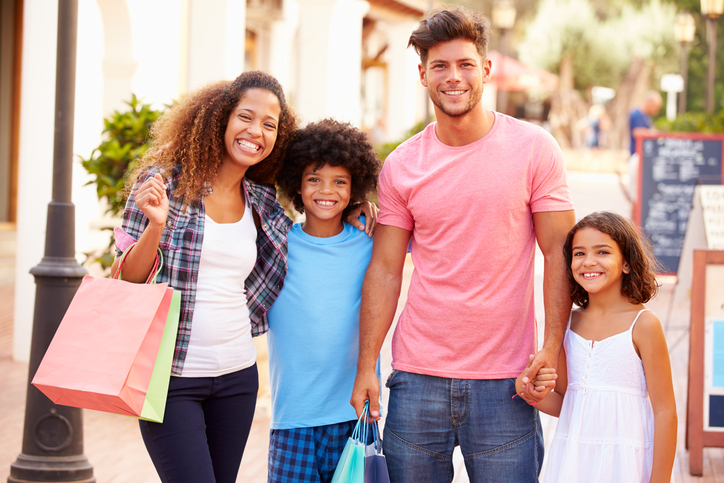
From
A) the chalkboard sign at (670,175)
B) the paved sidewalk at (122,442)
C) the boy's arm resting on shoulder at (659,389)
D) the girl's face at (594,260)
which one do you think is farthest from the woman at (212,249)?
the chalkboard sign at (670,175)

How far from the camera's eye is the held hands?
8.13ft

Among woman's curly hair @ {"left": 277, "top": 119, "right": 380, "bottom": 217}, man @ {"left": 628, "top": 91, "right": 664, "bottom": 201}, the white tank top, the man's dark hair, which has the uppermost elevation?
man @ {"left": 628, "top": 91, "right": 664, "bottom": 201}

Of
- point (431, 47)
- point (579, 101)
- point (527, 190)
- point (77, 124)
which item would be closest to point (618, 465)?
point (527, 190)

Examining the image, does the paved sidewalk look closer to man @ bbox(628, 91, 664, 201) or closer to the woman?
the woman

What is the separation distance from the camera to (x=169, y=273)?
101 inches

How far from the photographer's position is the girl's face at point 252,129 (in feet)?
8.99

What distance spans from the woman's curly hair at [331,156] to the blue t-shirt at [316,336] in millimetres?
286

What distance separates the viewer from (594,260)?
2.67 meters

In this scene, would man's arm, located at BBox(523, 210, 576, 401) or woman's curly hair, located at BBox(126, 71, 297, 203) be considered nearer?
man's arm, located at BBox(523, 210, 576, 401)

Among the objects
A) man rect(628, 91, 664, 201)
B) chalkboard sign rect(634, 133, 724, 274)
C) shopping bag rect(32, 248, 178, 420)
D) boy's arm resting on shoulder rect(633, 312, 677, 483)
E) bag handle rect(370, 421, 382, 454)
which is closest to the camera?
shopping bag rect(32, 248, 178, 420)

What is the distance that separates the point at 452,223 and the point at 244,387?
892 millimetres

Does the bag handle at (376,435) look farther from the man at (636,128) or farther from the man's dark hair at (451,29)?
the man at (636,128)

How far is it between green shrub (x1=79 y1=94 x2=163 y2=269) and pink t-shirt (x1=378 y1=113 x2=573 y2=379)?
3.05 meters

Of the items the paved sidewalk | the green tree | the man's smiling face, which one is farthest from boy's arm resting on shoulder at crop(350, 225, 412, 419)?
the green tree
